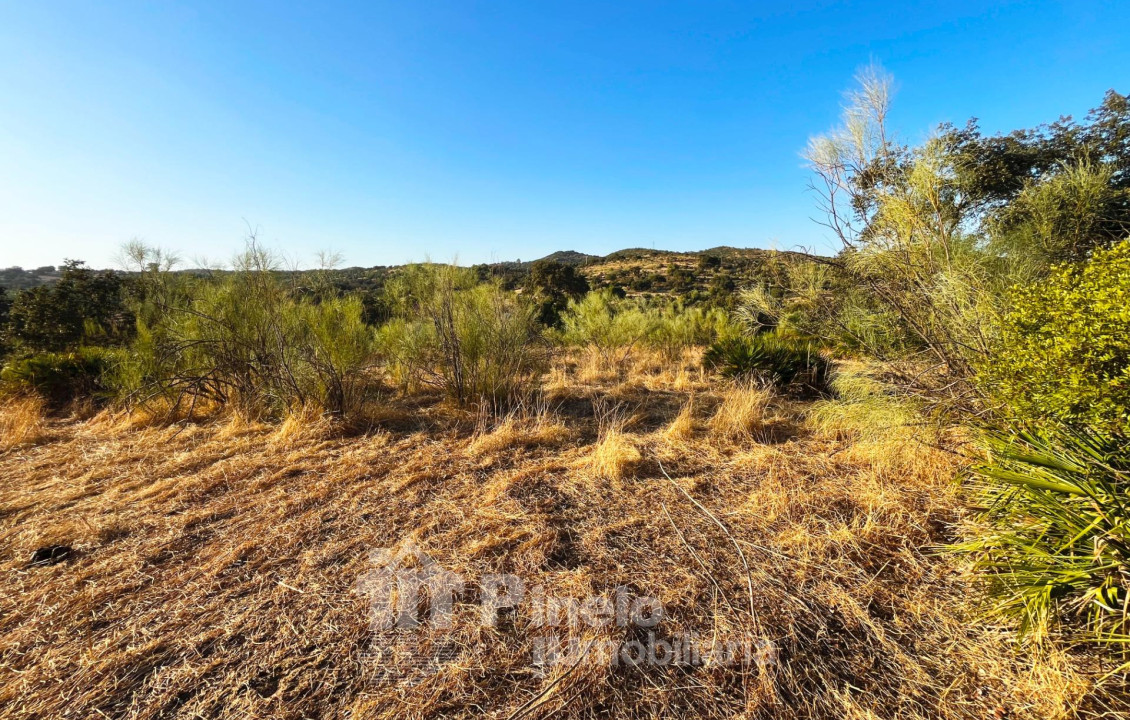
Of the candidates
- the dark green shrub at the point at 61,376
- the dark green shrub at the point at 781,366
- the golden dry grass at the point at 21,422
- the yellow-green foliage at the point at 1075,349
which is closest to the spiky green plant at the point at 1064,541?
the yellow-green foliage at the point at 1075,349

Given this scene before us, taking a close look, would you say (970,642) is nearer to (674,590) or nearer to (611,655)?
(674,590)

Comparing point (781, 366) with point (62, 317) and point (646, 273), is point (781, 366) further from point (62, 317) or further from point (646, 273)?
point (646, 273)

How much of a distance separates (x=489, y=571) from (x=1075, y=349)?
2796mm

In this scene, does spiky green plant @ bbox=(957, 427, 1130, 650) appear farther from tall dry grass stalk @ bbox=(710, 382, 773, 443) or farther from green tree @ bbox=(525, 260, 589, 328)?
green tree @ bbox=(525, 260, 589, 328)

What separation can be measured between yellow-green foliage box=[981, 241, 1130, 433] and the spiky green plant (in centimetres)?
17

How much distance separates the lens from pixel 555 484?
10.4 ft

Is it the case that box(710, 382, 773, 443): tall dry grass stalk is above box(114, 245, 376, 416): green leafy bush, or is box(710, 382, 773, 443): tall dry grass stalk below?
below

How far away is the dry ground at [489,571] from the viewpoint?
1.45 meters

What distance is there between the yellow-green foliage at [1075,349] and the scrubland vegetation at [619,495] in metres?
0.01

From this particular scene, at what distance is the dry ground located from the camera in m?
1.45

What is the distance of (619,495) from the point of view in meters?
2.98

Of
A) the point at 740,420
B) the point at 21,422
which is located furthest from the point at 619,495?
the point at 21,422

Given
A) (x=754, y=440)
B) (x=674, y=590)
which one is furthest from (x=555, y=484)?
(x=754, y=440)

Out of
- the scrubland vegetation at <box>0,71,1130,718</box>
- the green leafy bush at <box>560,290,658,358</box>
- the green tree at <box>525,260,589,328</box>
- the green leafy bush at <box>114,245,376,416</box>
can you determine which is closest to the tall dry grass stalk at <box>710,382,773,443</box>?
the scrubland vegetation at <box>0,71,1130,718</box>
